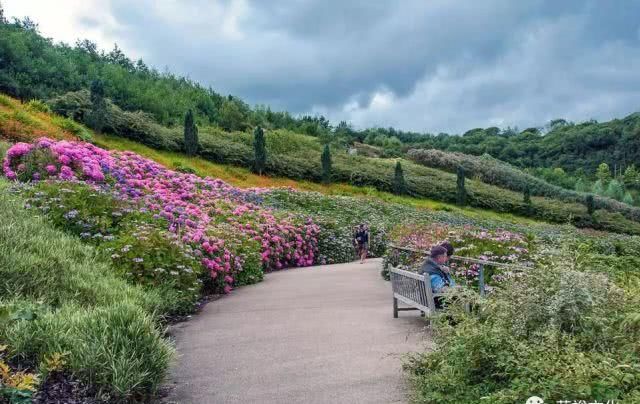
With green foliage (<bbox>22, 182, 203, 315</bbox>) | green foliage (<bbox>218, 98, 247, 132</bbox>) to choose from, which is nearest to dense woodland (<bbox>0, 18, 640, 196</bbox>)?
green foliage (<bbox>218, 98, 247, 132</bbox>)

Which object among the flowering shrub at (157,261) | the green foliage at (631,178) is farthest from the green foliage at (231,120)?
the green foliage at (631,178)

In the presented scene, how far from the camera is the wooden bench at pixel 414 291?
6.75 m

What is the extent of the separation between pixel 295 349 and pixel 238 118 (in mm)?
62953

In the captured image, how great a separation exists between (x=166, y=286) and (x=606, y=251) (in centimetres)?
1458

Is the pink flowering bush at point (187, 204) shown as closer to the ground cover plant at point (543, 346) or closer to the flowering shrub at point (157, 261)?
the flowering shrub at point (157, 261)

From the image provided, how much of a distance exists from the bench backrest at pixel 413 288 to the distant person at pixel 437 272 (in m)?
0.14

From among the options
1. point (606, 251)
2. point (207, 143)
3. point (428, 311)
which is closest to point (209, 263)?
point (428, 311)

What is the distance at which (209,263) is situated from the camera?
1018 cm

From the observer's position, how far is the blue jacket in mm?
7066

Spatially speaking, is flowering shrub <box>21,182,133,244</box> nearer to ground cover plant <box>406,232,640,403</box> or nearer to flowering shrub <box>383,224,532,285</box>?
flowering shrub <box>383,224,532,285</box>

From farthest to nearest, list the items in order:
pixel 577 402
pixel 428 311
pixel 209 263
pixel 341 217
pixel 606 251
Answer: pixel 341 217, pixel 606 251, pixel 209 263, pixel 428 311, pixel 577 402

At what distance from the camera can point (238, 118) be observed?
67438 mm

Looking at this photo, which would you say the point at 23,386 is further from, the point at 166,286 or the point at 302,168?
the point at 302,168

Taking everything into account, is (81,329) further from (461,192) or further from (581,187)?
(581,187)
